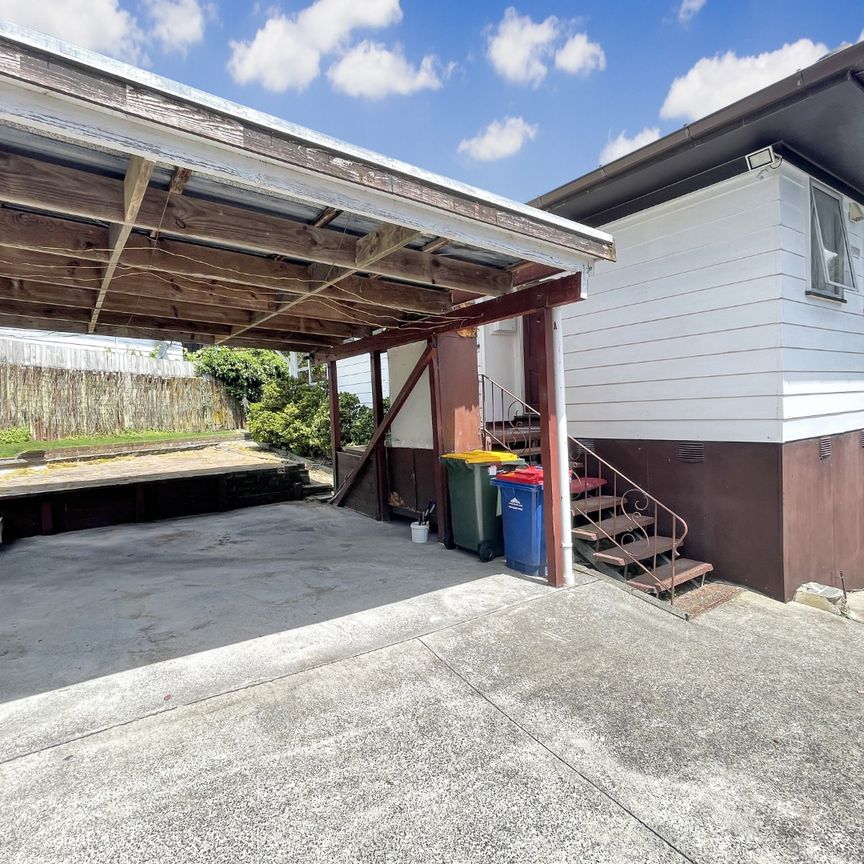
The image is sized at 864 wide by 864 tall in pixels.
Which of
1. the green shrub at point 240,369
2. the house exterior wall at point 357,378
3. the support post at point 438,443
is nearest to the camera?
the support post at point 438,443

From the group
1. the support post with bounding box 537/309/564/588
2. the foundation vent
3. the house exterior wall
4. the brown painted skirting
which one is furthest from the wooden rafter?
the house exterior wall

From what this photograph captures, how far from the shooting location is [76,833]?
1743 mm

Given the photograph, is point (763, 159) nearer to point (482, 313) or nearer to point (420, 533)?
point (482, 313)

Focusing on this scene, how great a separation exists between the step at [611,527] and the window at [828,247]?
2633 mm

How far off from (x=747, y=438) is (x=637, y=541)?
1.36 meters

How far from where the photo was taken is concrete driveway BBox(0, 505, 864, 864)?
1731 millimetres

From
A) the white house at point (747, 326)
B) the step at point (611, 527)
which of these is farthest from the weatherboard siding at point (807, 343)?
the step at point (611, 527)

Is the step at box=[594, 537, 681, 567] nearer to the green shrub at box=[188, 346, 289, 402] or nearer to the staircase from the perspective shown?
the staircase

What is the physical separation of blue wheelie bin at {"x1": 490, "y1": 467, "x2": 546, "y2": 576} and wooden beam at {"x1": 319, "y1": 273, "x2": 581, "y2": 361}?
1.46 metres

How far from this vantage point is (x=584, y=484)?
521 cm

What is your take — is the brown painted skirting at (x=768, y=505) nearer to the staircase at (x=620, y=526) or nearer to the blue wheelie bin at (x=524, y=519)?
the staircase at (x=620, y=526)

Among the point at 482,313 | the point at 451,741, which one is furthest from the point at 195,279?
the point at 451,741

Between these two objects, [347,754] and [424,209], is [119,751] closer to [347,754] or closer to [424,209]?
[347,754]

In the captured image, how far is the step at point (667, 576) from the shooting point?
13.7 ft
